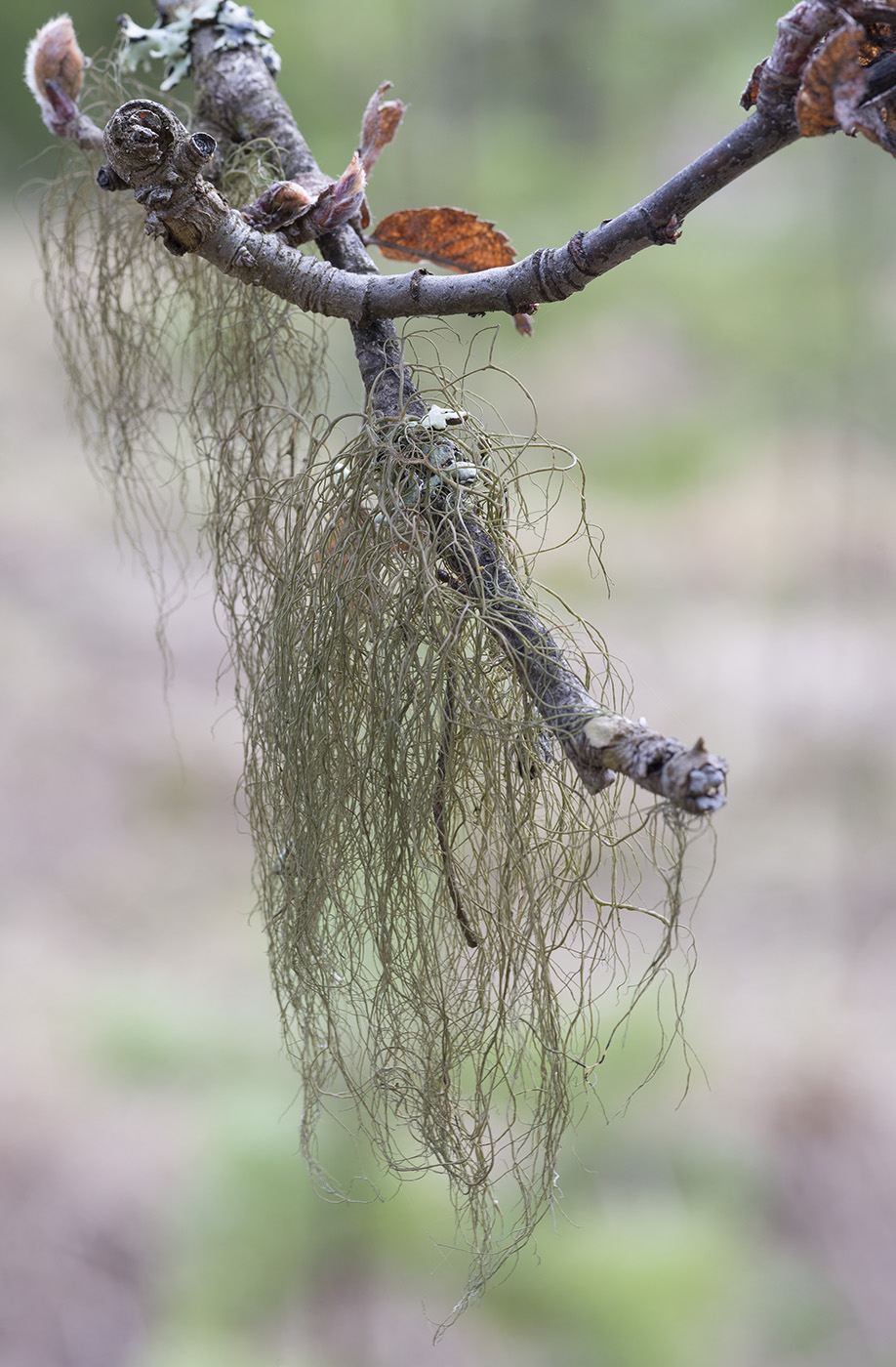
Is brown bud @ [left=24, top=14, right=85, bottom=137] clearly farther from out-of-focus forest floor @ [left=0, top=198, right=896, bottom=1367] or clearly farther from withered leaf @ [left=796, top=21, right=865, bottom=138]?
out-of-focus forest floor @ [left=0, top=198, right=896, bottom=1367]

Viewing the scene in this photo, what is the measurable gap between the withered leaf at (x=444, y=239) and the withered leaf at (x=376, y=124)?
2 centimetres

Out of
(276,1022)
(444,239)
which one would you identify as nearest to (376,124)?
(444,239)

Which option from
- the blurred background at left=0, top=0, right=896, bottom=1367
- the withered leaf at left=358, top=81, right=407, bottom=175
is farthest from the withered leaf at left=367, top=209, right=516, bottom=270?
the blurred background at left=0, top=0, right=896, bottom=1367

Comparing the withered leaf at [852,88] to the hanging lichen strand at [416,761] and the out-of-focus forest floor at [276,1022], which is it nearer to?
the hanging lichen strand at [416,761]

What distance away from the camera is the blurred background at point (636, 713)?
44.6 inches

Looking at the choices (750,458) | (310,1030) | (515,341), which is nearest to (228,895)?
(515,341)

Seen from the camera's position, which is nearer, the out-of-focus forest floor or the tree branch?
the tree branch

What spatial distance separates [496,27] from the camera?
1.26 m

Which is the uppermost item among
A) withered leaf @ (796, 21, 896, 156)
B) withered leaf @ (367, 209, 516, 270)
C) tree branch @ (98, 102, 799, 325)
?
withered leaf @ (367, 209, 516, 270)

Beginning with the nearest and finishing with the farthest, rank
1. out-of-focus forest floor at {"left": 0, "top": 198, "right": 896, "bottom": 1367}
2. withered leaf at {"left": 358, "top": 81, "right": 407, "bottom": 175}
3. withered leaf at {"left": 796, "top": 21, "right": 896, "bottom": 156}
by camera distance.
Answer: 1. withered leaf at {"left": 796, "top": 21, "right": 896, "bottom": 156}
2. withered leaf at {"left": 358, "top": 81, "right": 407, "bottom": 175}
3. out-of-focus forest floor at {"left": 0, "top": 198, "right": 896, "bottom": 1367}

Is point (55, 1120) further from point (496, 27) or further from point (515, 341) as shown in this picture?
point (496, 27)

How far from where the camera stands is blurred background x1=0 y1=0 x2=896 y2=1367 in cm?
113

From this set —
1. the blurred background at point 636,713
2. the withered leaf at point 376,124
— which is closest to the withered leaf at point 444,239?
the withered leaf at point 376,124

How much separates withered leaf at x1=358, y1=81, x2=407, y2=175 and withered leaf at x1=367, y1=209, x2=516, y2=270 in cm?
2
